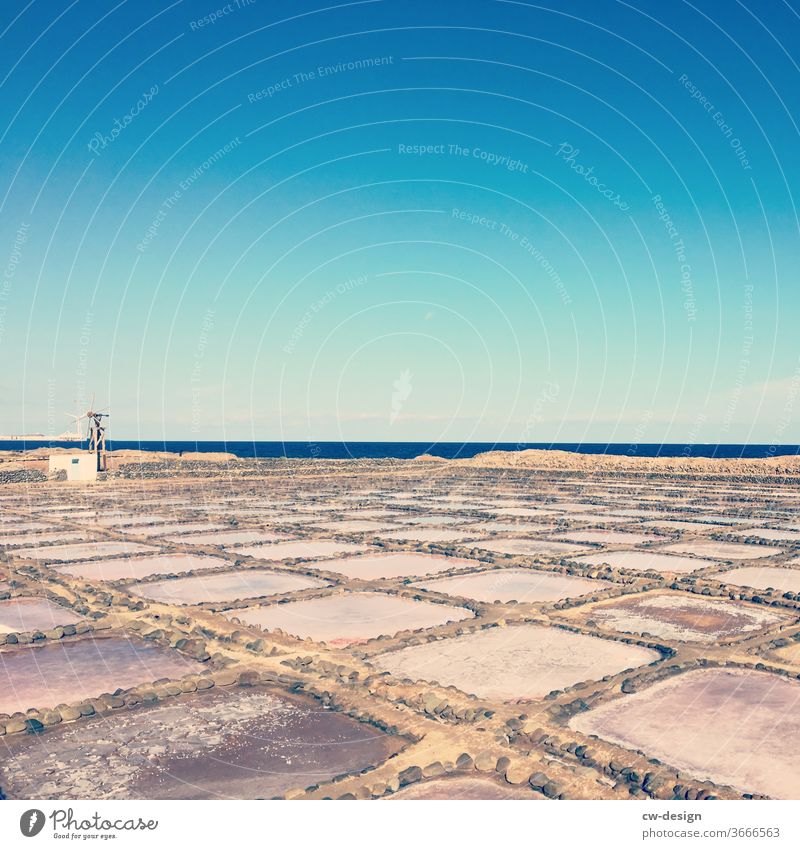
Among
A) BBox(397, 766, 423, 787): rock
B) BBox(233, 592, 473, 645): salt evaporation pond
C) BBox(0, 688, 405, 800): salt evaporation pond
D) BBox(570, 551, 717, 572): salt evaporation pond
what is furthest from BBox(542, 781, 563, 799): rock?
BBox(570, 551, 717, 572): salt evaporation pond

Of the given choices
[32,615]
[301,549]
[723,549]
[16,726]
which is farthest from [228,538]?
[16,726]

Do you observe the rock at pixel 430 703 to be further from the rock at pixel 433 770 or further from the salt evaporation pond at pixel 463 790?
the salt evaporation pond at pixel 463 790

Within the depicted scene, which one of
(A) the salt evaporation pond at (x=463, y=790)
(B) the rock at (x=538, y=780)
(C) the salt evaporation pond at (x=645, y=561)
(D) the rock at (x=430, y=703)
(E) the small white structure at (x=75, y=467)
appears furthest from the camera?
(E) the small white structure at (x=75, y=467)

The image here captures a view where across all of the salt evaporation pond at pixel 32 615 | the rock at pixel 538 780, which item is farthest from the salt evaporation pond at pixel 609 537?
the rock at pixel 538 780

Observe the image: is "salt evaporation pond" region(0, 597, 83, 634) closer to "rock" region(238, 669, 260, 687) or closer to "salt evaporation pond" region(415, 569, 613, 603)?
"rock" region(238, 669, 260, 687)

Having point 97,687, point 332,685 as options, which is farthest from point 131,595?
point 332,685

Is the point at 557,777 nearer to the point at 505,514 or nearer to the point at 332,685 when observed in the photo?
the point at 332,685

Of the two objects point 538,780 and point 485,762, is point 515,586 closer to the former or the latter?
point 485,762
